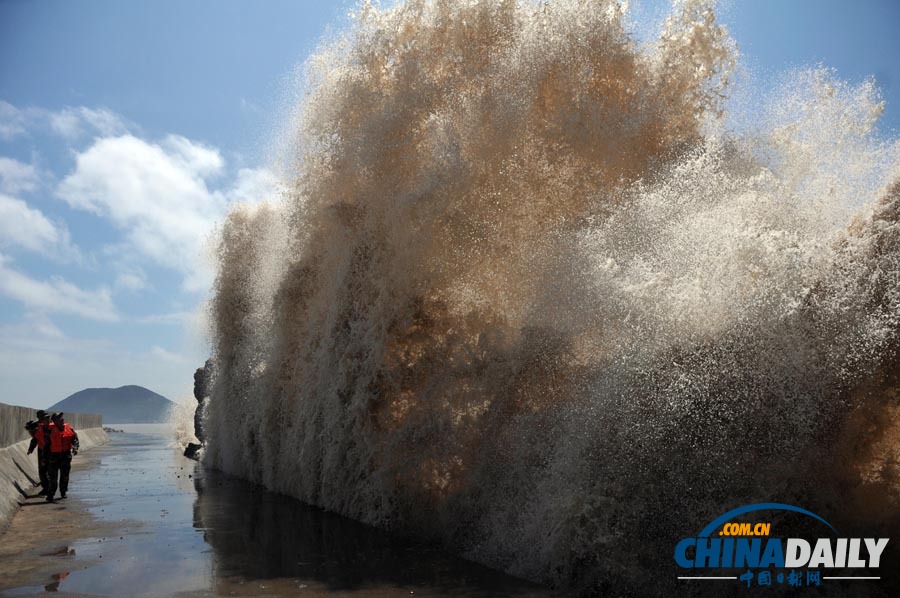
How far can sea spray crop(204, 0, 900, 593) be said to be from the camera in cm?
568

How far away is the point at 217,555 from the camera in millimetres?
8125

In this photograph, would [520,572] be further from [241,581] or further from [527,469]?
[241,581]

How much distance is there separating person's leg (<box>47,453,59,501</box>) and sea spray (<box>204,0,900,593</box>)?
3934 mm

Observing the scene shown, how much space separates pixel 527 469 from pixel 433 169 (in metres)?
4.14

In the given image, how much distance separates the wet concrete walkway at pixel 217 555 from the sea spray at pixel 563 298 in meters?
0.59

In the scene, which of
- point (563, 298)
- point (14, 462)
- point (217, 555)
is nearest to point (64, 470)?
point (14, 462)

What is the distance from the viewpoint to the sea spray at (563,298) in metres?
5.68

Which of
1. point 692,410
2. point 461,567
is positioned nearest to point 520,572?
point 461,567

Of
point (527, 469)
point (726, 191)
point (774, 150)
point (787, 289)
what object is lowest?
point (527, 469)

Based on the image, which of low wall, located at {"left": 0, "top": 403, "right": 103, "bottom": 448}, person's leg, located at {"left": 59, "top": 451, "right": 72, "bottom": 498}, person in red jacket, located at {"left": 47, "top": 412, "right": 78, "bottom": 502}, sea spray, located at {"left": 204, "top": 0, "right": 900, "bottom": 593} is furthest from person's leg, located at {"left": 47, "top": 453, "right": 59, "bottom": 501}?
sea spray, located at {"left": 204, "top": 0, "right": 900, "bottom": 593}

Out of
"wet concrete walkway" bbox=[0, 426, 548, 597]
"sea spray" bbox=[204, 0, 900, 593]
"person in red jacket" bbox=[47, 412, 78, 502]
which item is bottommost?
"wet concrete walkway" bbox=[0, 426, 548, 597]

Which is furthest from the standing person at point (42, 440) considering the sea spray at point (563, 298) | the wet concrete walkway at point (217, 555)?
the sea spray at point (563, 298)

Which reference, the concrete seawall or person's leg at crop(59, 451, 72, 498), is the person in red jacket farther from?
the concrete seawall

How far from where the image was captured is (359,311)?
1116 cm
